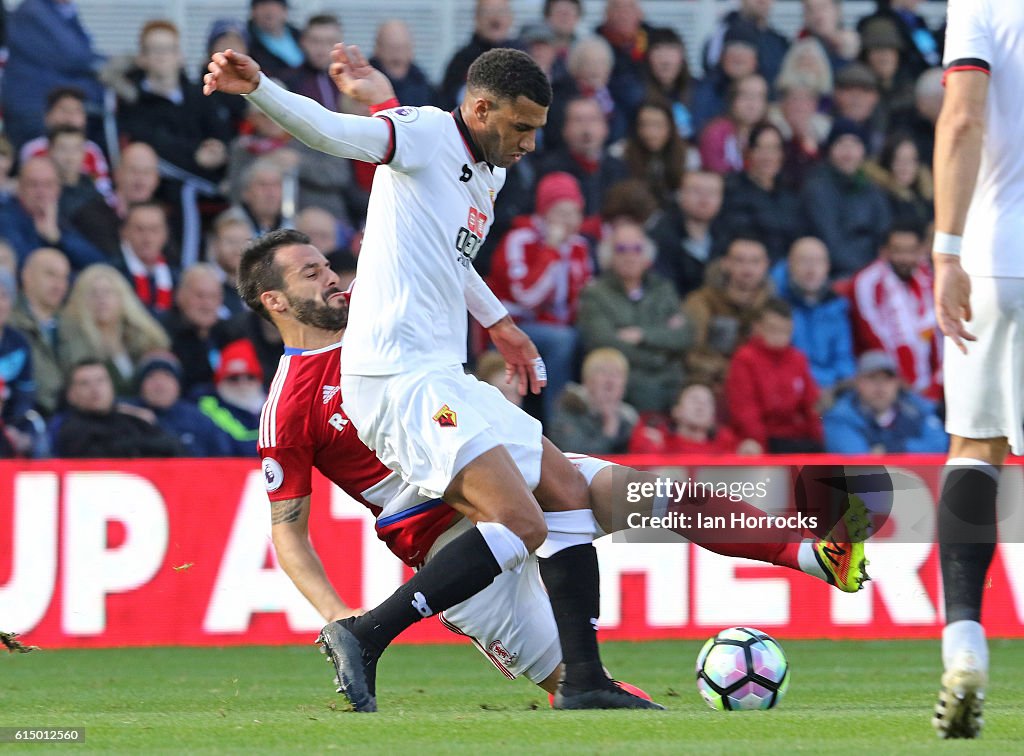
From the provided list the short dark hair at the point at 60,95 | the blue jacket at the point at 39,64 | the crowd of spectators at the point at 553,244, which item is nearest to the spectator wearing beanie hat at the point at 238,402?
the crowd of spectators at the point at 553,244

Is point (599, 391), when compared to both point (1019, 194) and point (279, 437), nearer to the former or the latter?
point (279, 437)

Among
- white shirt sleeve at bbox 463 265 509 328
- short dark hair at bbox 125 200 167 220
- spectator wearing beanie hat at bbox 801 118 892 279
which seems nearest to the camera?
white shirt sleeve at bbox 463 265 509 328

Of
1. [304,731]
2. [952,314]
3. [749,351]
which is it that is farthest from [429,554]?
[749,351]

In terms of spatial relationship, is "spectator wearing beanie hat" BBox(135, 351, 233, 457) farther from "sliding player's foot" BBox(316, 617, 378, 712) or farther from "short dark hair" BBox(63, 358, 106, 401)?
"sliding player's foot" BBox(316, 617, 378, 712)

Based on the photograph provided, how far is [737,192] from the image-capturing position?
11664mm

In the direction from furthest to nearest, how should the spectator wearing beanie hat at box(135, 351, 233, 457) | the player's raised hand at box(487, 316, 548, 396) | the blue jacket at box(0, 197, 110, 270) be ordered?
1. the blue jacket at box(0, 197, 110, 270)
2. the spectator wearing beanie hat at box(135, 351, 233, 457)
3. the player's raised hand at box(487, 316, 548, 396)

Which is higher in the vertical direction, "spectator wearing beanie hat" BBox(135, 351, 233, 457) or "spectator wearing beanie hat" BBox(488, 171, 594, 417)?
"spectator wearing beanie hat" BBox(488, 171, 594, 417)

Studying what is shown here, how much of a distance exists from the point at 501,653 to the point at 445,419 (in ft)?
3.31

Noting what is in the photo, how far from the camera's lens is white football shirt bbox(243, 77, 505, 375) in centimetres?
529

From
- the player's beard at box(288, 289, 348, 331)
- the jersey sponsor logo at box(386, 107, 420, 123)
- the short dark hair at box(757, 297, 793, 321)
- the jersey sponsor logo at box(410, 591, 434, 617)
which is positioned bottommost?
the jersey sponsor logo at box(410, 591, 434, 617)

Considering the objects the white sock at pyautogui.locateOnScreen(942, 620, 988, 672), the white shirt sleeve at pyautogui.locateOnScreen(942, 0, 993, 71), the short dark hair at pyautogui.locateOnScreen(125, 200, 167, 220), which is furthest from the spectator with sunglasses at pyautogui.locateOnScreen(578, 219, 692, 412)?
the white sock at pyautogui.locateOnScreen(942, 620, 988, 672)

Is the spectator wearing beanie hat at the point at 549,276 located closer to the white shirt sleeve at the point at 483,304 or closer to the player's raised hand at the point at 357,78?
the white shirt sleeve at the point at 483,304

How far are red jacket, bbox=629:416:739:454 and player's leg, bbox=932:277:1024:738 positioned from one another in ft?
19.6

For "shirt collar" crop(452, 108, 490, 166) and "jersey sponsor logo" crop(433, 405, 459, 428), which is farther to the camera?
"shirt collar" crop(452, 108, 490, 166)
